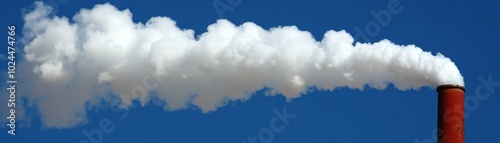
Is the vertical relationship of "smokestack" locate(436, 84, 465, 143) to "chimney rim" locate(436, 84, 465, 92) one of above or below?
below

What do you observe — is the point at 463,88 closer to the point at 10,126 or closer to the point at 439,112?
the point at 439,112

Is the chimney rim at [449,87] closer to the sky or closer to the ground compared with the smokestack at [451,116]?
closer to the sky

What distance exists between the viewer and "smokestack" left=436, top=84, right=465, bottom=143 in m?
29.7

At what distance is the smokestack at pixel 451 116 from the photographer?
29656 mm

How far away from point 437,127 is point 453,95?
119 centimetres

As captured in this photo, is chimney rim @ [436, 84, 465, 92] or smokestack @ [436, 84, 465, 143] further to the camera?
chimney rim @ [436, 84, 465, 92]

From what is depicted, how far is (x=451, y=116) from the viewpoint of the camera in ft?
97.6

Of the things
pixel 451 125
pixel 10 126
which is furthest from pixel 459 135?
pixel 10 126

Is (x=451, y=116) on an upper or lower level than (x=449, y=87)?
lower

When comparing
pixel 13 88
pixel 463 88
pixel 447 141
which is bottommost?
pixel 447 141

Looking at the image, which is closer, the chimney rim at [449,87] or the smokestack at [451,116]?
the smokestack at [451,116]

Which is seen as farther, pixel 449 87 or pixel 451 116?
pixel 449 87

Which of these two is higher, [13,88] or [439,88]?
[13,88]

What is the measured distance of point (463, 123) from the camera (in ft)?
98.7
